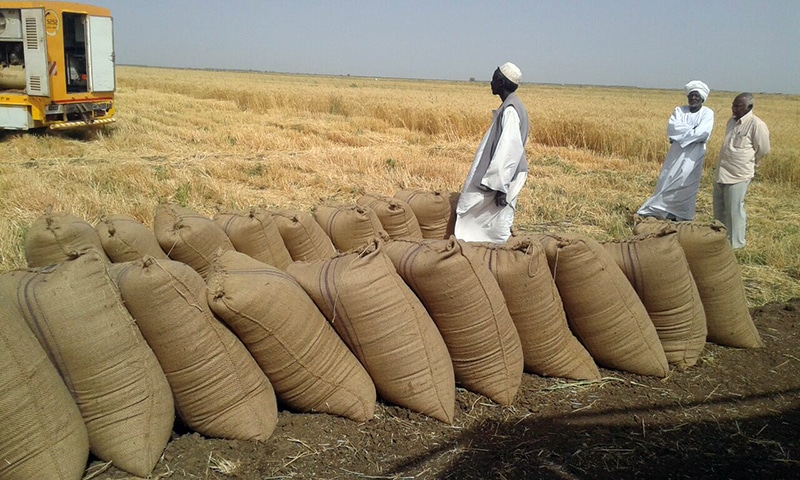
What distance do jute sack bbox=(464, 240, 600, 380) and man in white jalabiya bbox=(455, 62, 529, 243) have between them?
114 cm

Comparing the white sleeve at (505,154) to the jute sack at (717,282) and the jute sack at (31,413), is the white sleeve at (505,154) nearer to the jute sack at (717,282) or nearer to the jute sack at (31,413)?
the jute sack at (717,282)

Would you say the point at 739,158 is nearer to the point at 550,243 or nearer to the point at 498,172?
the point at 498,172

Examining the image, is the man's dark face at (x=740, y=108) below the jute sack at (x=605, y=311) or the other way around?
the other way around

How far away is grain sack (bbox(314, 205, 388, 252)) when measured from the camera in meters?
4.23

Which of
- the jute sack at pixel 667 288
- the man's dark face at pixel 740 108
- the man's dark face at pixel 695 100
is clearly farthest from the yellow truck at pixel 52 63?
the jute sack at pixel 667 288

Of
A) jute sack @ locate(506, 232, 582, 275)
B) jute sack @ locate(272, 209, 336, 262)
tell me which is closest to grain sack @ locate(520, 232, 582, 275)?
jute sack @ locate(506, 232, 582, 275)

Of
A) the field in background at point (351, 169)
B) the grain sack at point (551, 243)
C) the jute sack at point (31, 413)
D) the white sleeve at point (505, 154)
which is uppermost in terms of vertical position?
the white sleeve at point (505, 154)

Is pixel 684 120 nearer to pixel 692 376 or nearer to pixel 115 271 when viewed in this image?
pixel 692 376

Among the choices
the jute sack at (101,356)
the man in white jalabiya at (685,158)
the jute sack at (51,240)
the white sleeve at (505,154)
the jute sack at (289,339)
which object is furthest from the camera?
the man in white jalabiya at (685,158)

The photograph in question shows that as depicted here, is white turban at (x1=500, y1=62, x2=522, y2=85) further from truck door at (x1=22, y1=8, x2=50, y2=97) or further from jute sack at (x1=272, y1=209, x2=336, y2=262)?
truck door at (x1=22, y1=8, x2=50, y2=97)

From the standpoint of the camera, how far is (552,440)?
9.21ft

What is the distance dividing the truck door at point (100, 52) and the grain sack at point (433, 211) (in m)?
11.3

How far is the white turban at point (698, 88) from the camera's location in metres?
6.73

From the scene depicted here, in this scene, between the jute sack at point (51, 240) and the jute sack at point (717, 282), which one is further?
the jute sack at point (717, 282)
